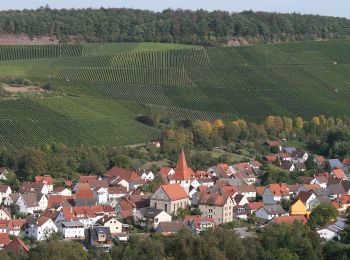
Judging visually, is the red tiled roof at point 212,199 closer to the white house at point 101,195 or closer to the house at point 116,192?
the house at point 116,192

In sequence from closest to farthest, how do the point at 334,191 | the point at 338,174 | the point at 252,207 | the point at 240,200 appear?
the point at 252,207 → the point at 240,200 → the point at 334,191 → the point at 338,174

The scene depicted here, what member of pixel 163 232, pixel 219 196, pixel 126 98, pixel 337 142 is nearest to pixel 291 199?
pixel 219 196

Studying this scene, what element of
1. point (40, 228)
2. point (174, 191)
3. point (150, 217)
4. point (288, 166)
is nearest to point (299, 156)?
point (288, 166)

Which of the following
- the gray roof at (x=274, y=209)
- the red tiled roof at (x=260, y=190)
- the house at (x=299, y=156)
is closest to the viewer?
the gray roof at (x=274, y=209)

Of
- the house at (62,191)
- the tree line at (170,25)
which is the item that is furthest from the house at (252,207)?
the tree line at (170,25)

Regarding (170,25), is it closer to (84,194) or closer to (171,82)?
(171,82)

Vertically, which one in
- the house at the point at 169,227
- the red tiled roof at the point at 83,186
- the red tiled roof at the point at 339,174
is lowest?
the red tiled roof at the point at 339,174
